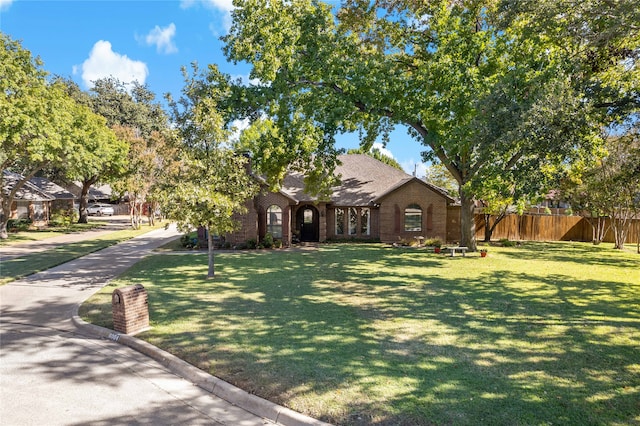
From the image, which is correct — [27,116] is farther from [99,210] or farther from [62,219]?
[99,210]

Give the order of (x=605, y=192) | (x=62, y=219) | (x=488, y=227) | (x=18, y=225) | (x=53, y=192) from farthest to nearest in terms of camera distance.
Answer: (x=53, y=192)
(x=62, y=219)
(x=18, y=225)
(x=488, y=227)
(x=605, y=192)

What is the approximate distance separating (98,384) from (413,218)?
22.2m

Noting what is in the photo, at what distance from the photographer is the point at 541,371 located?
6020 mm

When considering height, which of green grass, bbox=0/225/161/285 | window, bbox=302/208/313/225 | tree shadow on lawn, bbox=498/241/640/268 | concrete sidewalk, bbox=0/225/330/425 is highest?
window, bbox=302/208/313/225

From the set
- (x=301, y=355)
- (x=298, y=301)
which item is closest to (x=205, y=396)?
(x=301, y=355)

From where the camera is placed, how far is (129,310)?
7.79m

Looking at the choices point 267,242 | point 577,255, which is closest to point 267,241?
point 267,242

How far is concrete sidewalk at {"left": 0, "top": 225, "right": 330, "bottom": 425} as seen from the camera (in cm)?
489

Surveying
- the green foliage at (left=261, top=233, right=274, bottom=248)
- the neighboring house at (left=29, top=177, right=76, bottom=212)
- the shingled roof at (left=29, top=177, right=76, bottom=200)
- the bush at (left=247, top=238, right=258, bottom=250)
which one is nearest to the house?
the bush at (left=247, top=238, right=258, bottom=250)

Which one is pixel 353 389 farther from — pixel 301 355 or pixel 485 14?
pixel 485 14

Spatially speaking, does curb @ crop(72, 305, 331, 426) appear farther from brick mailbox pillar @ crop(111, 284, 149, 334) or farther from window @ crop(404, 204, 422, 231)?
window @ crop(404, 204, 422, 231)

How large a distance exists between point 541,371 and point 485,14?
60.7ft

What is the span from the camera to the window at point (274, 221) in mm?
23719

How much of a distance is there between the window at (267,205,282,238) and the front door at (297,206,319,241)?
3.24 m
